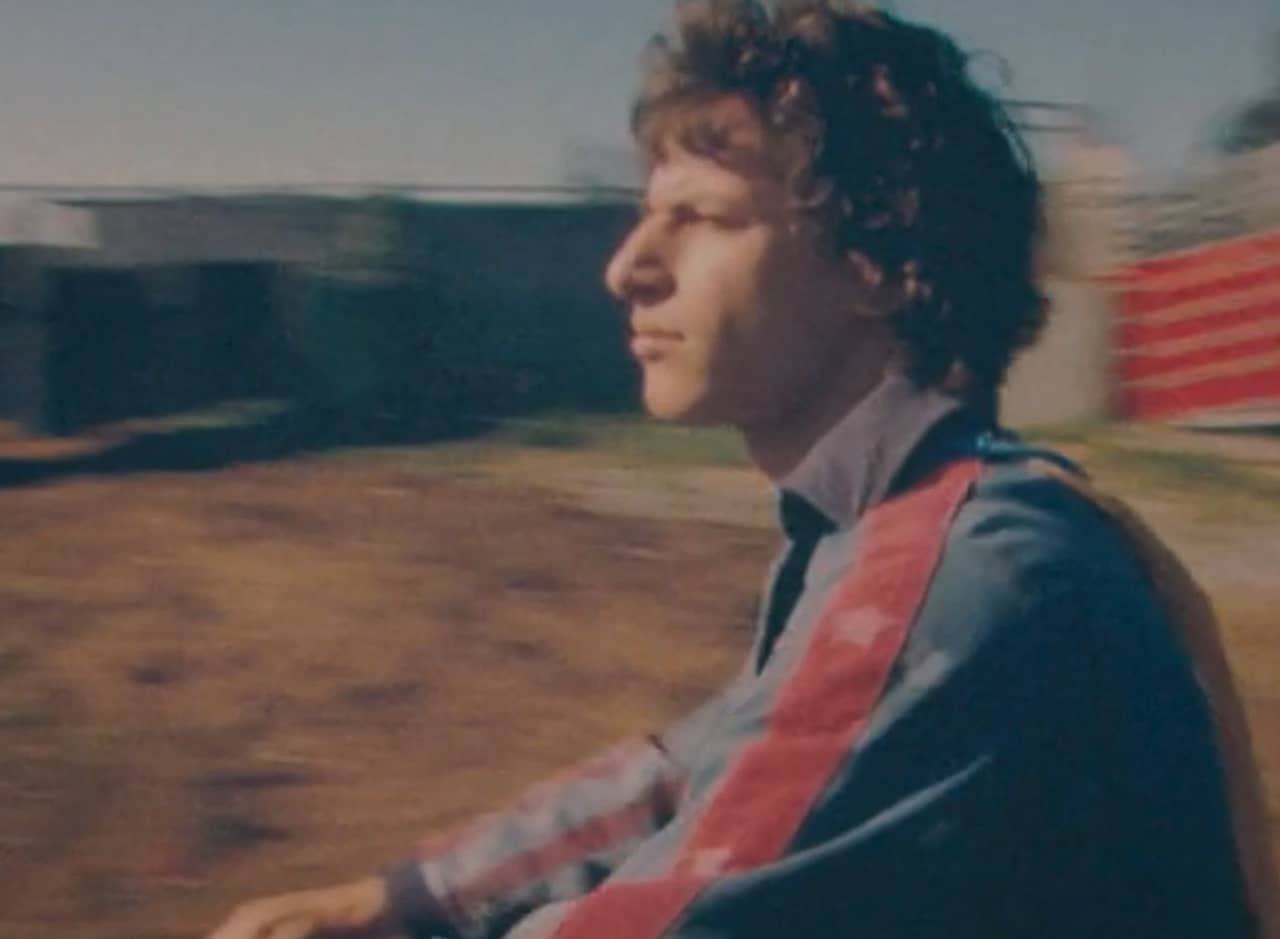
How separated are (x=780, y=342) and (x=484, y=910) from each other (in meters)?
0.38

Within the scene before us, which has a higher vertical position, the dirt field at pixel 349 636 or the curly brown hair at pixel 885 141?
the curly brown hair at pixel 885 141

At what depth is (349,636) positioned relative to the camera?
12.6 feet

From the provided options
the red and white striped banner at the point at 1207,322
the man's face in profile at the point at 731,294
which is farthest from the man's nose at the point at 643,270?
the red and white striped banner at the point at 1207,322

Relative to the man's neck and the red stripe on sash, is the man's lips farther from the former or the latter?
the red stripe on sash

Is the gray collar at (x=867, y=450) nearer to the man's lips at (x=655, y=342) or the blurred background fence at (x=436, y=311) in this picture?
the man's lips at (x=655, y=342)

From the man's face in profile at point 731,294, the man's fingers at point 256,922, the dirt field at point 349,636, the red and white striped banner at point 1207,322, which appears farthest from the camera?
the red and white striped banner at point 1207,322

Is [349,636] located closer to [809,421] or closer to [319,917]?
[319,917]

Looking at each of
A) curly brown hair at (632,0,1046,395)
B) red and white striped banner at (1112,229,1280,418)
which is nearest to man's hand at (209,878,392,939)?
curly brown hair at (632,0,1046,395)

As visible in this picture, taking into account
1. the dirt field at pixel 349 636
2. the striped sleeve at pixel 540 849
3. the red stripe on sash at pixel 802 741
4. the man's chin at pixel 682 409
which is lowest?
the dirt field at pixel 349 636

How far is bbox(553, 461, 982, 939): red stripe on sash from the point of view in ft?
3.48

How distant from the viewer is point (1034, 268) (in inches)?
54.2

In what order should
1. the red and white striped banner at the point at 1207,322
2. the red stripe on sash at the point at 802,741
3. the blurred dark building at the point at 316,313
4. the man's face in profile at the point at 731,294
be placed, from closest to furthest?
the red stripe on sash at the point at 802,741
the man's face in profile at the point at 731,294
the blurred dark building at the point at 316,313
the red and white striped banner at the point at 1207,322

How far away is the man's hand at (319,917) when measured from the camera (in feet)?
4.51

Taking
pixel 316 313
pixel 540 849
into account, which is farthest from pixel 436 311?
pixel 540 849
